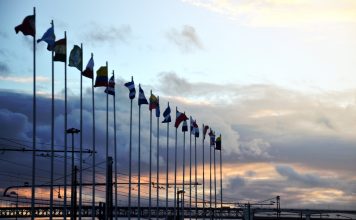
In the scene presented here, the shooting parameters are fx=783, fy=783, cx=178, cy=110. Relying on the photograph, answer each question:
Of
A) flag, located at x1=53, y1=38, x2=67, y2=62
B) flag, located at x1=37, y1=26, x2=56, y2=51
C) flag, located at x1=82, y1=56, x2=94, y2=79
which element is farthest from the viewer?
flag, located at x1=82, y1=56, x2=94, y2=79

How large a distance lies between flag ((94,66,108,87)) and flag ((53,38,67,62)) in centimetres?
936

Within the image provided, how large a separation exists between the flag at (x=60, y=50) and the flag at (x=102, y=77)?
936 cm

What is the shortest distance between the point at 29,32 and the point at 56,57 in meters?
5.66

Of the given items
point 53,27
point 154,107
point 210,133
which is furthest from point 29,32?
point 210,133

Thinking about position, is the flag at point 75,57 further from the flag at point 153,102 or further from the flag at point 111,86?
the flag at point 153,102

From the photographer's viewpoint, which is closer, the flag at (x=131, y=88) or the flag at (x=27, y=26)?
the flag at (x=27, y=26)

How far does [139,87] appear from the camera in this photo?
4028 inches

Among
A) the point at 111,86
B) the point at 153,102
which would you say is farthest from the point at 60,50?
the point at 153,102

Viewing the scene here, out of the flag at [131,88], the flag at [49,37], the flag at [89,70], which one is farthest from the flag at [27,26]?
the flag at [131,88]

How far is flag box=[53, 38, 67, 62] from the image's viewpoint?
80000 mm

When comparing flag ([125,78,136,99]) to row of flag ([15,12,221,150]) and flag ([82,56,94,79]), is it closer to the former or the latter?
row of flag ([15,12,221,150])

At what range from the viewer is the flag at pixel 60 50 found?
262 ft

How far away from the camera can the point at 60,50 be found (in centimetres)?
8012

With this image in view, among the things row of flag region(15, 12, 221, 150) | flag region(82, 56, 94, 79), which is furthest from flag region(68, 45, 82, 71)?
flag region(82, 56, 94, 79)
